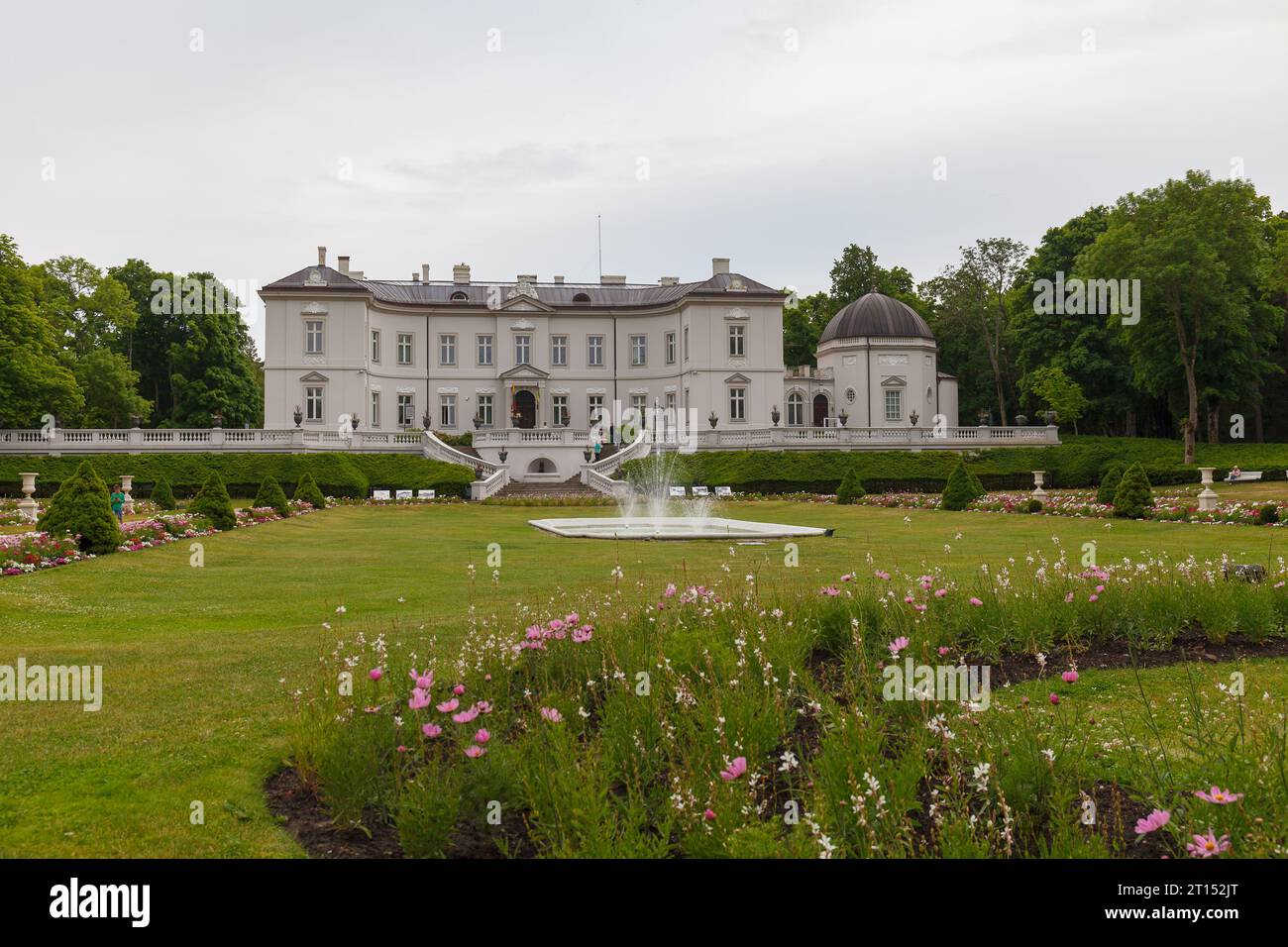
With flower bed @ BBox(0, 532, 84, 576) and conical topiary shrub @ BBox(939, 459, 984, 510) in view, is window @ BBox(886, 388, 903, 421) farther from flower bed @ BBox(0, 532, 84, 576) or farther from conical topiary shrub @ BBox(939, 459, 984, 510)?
flower bed @ BBox(0, 532, 84, 576)

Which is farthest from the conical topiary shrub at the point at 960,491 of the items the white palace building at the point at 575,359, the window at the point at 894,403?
the window at the point at 894,403

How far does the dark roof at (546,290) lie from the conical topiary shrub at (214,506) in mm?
32694

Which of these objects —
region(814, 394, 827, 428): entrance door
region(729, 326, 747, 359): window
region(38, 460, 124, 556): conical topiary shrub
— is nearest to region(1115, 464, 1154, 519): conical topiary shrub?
region(38, 460, 124, 556): conical topiary shrub

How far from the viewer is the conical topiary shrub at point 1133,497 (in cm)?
2370

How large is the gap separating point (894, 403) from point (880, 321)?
4.76 metres

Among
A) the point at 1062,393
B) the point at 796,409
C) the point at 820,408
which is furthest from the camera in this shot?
the point at 820,408

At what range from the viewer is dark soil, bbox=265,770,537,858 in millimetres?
4496

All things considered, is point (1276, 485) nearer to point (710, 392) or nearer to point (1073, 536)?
point (1073, 536)

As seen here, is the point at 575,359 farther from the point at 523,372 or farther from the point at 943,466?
the point at 943,466

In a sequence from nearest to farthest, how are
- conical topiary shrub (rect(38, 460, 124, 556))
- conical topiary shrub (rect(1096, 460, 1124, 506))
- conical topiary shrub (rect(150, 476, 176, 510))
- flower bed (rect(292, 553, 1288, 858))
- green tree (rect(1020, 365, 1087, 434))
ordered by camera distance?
flower bed (rect(292, 553, 1288, 858))
conical topiary shrub (rect(38, 460, 124, 556))
conical topiary shrub (rect(1096, 460, 1124, 506))
conical topiary shrub (rect(150, 476, 176, 510))
green tree (rect(1020, 365, 1087, 434))

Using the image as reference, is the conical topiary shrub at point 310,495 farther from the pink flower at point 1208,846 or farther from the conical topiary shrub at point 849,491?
the pink flower at point 1208,846

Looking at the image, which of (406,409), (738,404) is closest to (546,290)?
(406,409)

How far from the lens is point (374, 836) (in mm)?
4711

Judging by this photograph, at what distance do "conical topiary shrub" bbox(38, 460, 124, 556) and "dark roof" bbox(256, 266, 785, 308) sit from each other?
37.8 metres
